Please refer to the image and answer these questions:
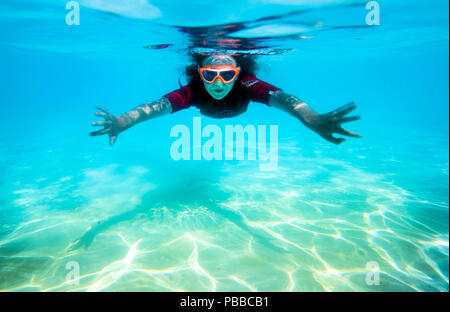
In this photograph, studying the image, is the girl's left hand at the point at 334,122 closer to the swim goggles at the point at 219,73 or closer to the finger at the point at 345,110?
the finger at the point at 345,110

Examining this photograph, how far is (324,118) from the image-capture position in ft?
8.32

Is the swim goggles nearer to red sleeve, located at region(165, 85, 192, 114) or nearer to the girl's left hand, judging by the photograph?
red sleeve, located at region(165, 85, 192, 114)

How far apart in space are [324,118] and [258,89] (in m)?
1.73

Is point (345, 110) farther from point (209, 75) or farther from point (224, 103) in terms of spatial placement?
point (224, 103)

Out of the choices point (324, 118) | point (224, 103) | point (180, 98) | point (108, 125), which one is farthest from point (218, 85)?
point (324, 118)

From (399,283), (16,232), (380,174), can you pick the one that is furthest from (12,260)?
(380,174)

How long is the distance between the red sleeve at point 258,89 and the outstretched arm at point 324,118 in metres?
0.56

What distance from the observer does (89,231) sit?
5098 millimetres

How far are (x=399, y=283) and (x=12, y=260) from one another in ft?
22.8

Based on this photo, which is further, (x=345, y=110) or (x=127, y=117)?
(x=127, y=117)

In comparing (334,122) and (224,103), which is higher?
(224,103)

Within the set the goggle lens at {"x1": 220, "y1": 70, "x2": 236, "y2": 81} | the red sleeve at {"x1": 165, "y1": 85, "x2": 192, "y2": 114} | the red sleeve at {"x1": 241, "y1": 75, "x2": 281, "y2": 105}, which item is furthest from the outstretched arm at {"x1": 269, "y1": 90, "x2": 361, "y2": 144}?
the red sleeve at {"x1": 165, "y1": 85, "x2": 192, "y2": 114}

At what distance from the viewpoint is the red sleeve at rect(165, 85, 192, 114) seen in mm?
3967

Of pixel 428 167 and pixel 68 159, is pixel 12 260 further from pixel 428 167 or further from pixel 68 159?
pixel 428 167
